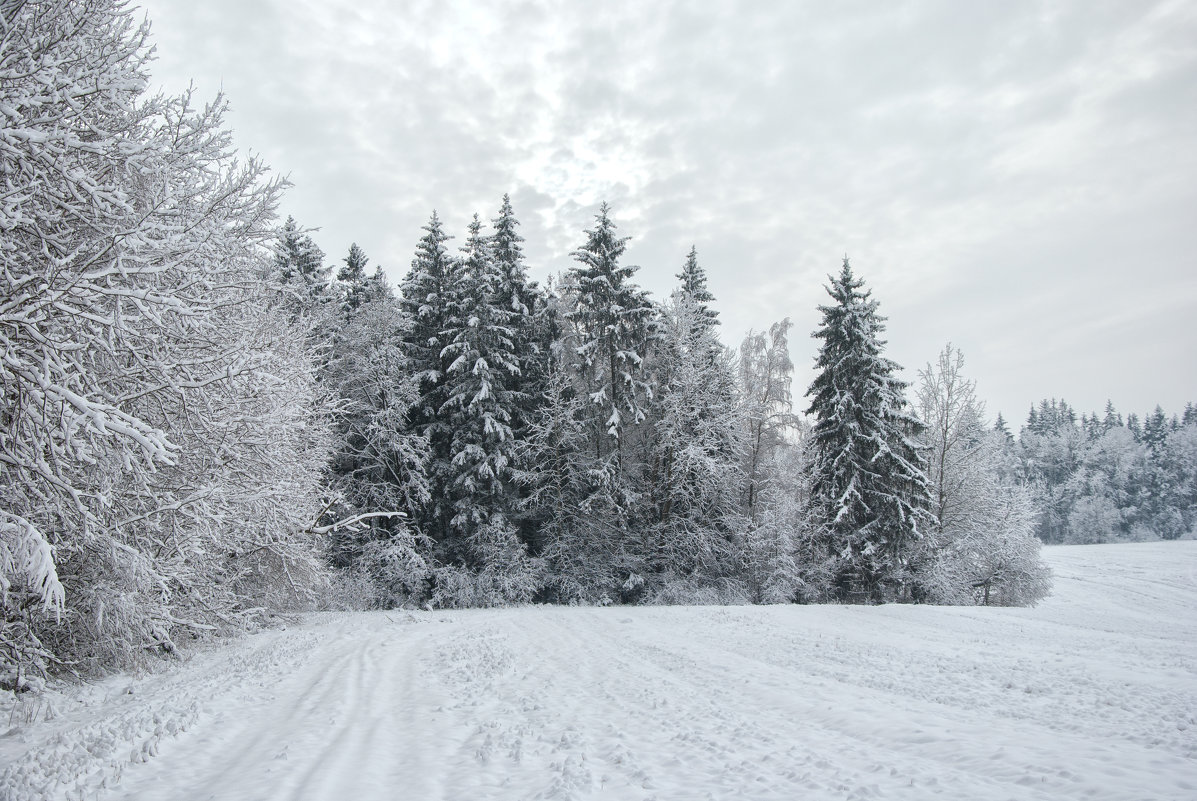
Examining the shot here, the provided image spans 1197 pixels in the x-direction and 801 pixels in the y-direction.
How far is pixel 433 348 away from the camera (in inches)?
1093

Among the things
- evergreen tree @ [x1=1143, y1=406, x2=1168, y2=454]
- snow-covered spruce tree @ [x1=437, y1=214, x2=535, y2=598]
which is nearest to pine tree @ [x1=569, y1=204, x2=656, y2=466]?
snow-covered spruce tree @ [x1=437, y1=214, x2=535, y2=598]

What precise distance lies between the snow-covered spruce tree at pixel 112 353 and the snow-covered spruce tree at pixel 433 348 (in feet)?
47.5

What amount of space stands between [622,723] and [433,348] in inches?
878

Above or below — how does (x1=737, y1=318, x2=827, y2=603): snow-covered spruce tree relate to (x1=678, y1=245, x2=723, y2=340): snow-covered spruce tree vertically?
below

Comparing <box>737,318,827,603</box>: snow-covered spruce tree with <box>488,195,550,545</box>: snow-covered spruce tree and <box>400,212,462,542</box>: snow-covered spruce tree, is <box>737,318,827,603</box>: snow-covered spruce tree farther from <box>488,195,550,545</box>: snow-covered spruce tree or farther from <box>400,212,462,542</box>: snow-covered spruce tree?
<box>400,212,462,542</box>: snow-covered spruce tree

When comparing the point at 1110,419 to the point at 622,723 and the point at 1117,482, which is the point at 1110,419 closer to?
the point at 1117,482

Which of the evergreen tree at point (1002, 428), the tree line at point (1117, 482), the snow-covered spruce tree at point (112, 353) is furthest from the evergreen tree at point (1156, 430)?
the snow-covered spruce tree at point (112, 353)

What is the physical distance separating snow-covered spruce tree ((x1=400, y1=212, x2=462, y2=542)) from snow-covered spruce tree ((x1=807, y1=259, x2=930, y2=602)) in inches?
Answer: 596

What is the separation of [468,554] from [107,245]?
20.1 meters

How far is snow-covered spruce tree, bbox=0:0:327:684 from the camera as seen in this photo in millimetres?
5605

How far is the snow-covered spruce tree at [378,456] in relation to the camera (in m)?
24.7

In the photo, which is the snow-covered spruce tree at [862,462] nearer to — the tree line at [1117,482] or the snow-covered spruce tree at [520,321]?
the snow-covered spruce tree at [520,321]

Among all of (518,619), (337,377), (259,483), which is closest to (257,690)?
(259,483)

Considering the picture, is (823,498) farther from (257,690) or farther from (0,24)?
(0,24)
